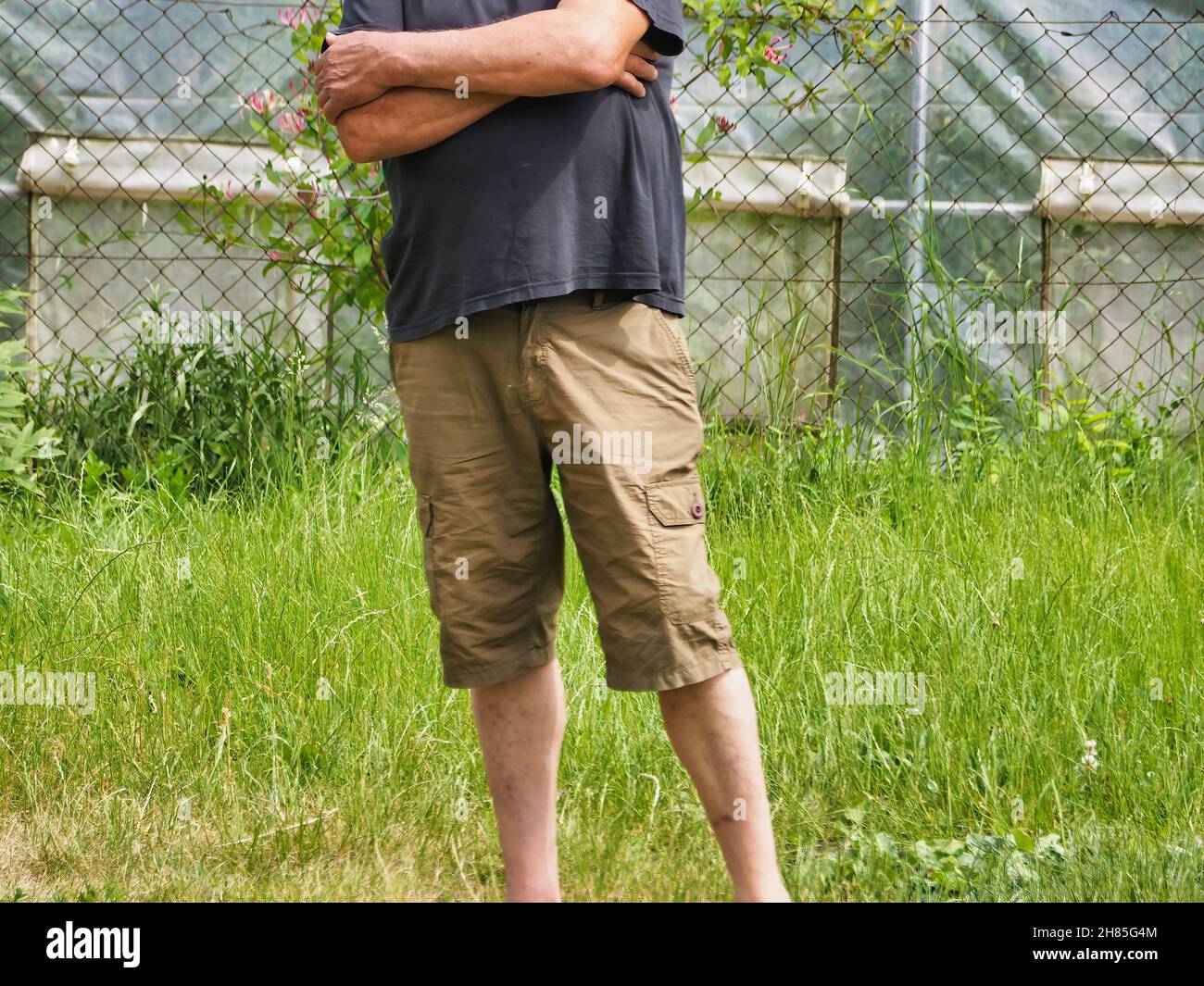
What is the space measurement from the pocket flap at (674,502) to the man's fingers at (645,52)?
0.64 meters

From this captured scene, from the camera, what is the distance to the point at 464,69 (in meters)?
1.64

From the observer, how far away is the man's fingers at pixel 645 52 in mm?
A: 1723

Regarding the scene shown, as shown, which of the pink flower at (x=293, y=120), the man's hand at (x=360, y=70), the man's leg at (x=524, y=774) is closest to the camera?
the man's hand at (x=360, y=70)

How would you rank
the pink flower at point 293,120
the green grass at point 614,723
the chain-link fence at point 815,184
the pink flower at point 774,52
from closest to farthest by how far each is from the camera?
the green grass at point 614,723 < the pink flower at point 293,120 < the pink flower at point 774,52 < the chain-link fence at point 815,184

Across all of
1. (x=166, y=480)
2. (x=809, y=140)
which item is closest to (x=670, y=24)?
(x=166, y=480)

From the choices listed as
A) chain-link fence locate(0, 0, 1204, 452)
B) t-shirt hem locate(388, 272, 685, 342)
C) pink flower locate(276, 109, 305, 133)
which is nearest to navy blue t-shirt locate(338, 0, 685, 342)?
t-shirt hem locate(388, 272, 685, 342)

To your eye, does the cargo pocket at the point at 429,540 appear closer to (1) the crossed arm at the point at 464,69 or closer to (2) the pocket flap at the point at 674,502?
(2) the pocket flap at the point at 674,502

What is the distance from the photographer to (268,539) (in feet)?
10.3

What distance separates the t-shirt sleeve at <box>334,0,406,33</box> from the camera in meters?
1.76

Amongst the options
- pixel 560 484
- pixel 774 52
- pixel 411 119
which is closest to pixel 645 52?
pixel 411 119

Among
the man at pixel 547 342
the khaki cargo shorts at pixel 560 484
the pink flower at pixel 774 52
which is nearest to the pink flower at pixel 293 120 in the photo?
the pink flower at pixel 774 52

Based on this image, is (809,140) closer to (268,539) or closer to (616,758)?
(268,539)

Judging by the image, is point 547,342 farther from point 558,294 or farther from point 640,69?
point 640,69

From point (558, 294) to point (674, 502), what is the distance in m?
0.34
